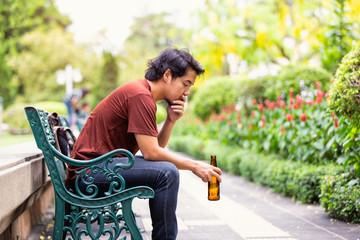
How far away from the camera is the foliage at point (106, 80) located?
82.2ft

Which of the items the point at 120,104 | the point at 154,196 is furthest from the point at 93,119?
the point at 154,196

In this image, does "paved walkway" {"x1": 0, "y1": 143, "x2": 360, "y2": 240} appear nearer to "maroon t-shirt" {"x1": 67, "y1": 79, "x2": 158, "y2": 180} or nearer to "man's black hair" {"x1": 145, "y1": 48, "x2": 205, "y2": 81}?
"maroon t-shirt" {"x1": 67, "y1": 79, "x2": 158, "y2": 180}

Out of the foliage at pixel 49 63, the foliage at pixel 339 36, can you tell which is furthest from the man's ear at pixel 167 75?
the foliage at pixel 49 63

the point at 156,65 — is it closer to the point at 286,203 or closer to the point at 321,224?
the point at 321,224

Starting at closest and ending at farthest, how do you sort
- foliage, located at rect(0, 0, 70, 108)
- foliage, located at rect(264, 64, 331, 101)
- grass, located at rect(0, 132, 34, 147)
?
1. foliage, located at rect(264, 64, 331, 101)
2. grass, located at rect(0, 132, 34, 147)
3. foliage, located at rect(0, 0, 70, 108)

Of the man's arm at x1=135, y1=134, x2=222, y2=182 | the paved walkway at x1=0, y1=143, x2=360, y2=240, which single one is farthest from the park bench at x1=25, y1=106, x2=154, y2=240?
the paved walkway at x1=0, y1=143, x2=360, y2=240

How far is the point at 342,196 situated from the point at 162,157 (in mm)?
2322

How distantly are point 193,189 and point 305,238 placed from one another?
3.17m

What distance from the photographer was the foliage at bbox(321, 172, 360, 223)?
4227mm

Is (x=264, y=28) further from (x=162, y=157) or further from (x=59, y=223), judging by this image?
(x=59, y=223)

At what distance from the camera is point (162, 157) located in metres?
2.74

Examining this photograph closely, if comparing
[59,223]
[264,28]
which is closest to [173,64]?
[59,223]

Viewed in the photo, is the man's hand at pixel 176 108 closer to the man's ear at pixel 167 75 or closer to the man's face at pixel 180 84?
the man's face at pixel 180 84

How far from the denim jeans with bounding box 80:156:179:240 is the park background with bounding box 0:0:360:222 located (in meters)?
0.91
